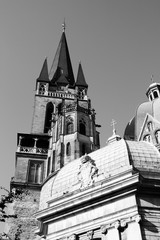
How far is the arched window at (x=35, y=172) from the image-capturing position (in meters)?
34.3

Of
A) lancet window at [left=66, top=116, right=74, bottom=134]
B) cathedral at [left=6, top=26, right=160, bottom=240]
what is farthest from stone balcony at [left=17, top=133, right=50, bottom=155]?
lancet window at [left=66, top=116, right=74, bottom=134]

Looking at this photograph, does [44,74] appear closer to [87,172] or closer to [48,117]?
[48,117]

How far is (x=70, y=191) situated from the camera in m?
18.1

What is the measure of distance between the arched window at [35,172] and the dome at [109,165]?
47.5 ft

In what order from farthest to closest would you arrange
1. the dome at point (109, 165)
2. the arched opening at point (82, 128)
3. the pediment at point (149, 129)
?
the pediment at point (149, 129)
the arched opening at point (82, 128)
the dome at point (109, 165)

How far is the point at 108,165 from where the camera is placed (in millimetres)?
18188

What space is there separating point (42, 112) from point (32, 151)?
837 centimetres

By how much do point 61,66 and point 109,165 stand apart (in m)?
42.4

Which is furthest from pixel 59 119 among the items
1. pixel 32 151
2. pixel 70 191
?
pixel 70 191

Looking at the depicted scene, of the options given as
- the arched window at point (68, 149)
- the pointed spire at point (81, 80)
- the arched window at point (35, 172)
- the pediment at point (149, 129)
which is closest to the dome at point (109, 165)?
the arched window at point (68, 149)

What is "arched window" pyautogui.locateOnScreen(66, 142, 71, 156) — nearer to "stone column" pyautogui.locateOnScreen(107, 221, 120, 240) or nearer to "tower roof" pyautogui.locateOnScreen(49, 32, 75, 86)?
"stone column" pyautogui.locateOnScreen(107, 221, 120, 240)

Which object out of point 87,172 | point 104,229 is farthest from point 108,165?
point 104,229

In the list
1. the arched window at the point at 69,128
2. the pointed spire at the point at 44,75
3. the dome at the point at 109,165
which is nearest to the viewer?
the dome at the point at 109,165

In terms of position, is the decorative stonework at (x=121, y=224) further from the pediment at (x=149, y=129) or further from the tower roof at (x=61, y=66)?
the tower roof at (x=61, y=66)
